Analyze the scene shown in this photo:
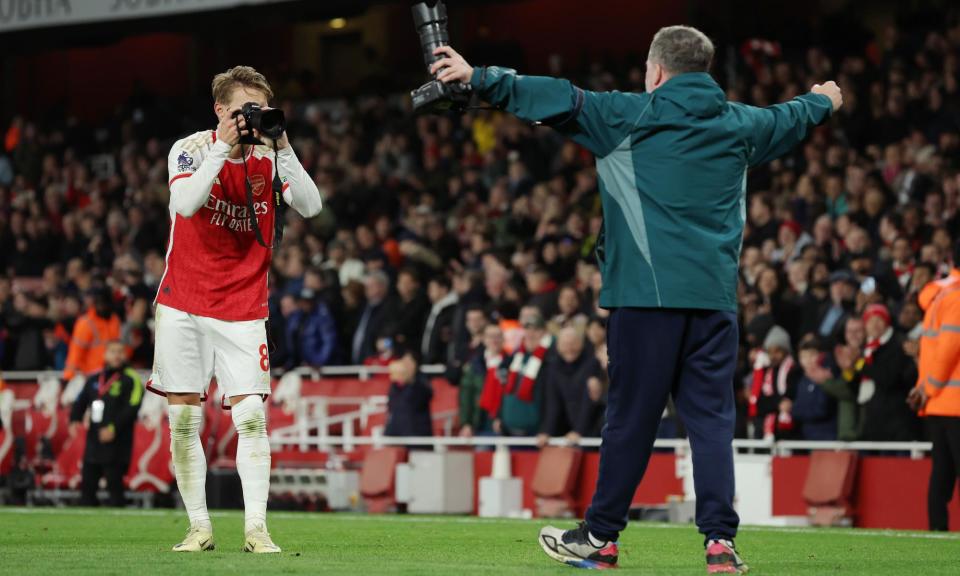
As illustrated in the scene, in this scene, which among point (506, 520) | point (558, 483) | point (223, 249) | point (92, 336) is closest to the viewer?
point (223, 249)

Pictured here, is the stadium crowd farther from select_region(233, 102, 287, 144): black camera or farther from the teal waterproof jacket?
the teal waterproof jacket

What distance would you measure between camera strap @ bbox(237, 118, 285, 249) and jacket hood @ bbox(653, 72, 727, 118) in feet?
7.19

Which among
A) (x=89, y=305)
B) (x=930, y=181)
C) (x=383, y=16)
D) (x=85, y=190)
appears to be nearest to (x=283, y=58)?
(x=383, y=16)

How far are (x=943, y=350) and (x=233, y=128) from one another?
22.2 feet

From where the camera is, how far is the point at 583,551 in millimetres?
A: 7309

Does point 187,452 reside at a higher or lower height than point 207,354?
lower

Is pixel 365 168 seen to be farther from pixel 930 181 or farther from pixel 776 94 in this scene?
pixel 930 181

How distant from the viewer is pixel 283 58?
36031 mm

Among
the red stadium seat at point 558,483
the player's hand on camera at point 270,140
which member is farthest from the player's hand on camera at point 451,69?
the red stadium seat at point 558,483

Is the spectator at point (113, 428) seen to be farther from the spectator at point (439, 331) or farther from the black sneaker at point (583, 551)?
the black sneaker at point (583, 551)

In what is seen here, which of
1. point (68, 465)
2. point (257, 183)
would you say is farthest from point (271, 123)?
point (68, 465)

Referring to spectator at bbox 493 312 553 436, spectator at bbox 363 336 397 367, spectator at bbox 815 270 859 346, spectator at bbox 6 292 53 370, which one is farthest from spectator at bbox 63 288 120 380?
spectator at bbox 815 270 859 346

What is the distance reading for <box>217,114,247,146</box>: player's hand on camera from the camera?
8117mm

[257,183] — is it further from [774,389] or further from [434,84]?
[774,389]
